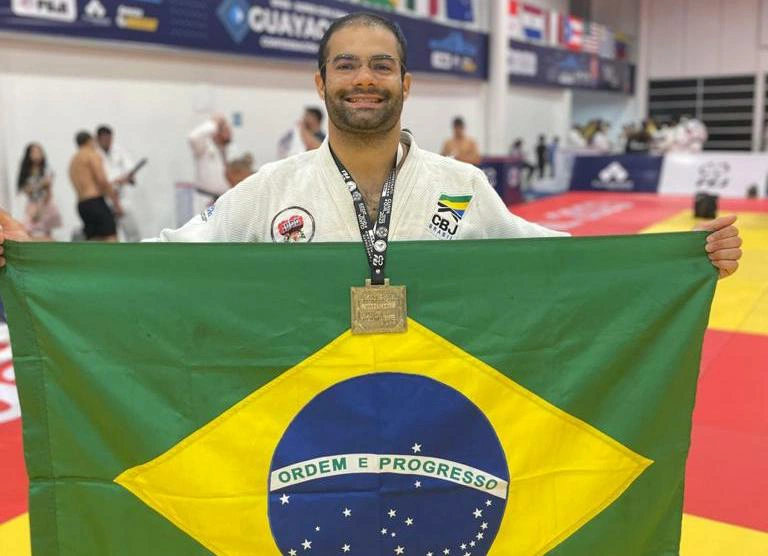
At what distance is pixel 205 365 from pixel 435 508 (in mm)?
678

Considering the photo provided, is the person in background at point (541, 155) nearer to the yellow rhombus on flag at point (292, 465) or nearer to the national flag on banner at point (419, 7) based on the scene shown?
the national flag on banner at point (419, 7)

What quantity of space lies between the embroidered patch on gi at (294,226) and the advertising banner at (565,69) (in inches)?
635

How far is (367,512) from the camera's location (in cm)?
183

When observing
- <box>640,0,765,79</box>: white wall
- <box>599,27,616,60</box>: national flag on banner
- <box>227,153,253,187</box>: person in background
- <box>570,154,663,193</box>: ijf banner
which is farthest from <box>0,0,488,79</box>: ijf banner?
<box>640,0,765,79</box>: white wall

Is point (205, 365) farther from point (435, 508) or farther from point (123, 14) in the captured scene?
point (123, 14)

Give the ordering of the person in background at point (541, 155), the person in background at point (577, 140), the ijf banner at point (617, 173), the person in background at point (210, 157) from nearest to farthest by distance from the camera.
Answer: the person in background at point (210, 157) → the ijf banner at point (617, 173) → the person in background at point (541, 155) → the person in background at point (577, 140)

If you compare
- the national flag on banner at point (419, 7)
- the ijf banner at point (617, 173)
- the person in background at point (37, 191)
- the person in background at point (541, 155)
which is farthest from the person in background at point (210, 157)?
the person in background at point (541, 155)

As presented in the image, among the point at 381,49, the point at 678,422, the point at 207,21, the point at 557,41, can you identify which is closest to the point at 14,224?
the point at 381,49

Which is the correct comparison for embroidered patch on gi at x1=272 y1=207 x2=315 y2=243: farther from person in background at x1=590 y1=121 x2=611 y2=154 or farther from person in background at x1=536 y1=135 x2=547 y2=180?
person in background at x1=590 y1=121 x2=611 y2=154

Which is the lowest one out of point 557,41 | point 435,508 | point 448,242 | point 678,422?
point 435,508

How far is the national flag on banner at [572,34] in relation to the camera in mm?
19984

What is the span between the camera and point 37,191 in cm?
790

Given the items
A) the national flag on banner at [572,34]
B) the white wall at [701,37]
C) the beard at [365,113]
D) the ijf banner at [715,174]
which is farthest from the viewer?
the white wall at [701,37]

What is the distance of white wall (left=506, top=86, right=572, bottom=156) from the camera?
1897 centimetres
